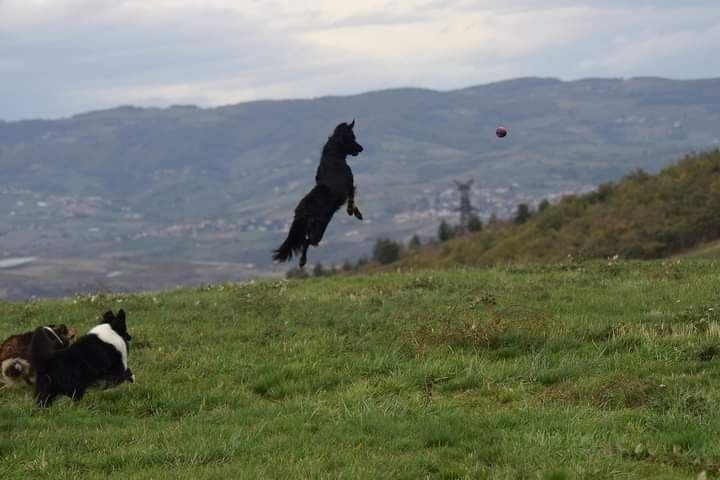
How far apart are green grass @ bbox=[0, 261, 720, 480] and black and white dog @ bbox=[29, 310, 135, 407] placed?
20 cm

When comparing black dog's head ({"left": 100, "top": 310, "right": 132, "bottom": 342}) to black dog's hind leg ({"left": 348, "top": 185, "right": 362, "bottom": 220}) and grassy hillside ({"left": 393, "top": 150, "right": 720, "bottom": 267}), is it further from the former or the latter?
grassy hillside ({"left": 393, "top": 150, "right": 720, "bottom": 267})

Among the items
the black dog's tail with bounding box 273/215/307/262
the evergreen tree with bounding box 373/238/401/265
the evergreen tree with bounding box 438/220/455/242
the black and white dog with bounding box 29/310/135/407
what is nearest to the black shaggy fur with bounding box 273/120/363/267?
the black dog's tail with bounding box 273/215/307/262

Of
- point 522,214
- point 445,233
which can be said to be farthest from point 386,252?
point 522,214

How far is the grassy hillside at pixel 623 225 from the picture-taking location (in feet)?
141

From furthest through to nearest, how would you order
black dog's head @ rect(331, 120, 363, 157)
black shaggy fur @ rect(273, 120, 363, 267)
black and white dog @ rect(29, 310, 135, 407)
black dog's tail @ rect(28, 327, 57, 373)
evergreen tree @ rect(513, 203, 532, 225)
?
evergreen tree @ rect(513, 203, 532, 225) → black dog's head @ rect(331, 120, 363, 157) → black shaggy fur @ rect(273, 120, 363, 267) → black and white dog @ rect(29, 310, 135, 407) → black dog's tail @ rect(28, 327, 57, 373)

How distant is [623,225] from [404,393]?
40.3 meters

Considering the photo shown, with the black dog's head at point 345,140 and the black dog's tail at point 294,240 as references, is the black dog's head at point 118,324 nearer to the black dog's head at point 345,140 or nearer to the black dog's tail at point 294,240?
the black dog's tail at point 294,240

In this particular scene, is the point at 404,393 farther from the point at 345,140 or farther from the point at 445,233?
the point at 445,233

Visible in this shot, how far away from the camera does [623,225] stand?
158ft

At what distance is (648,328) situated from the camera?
12578 mm

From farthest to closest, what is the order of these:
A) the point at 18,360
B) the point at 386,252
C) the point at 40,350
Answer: the point at 386,252 < the point at 18,360 < the point at 40,350

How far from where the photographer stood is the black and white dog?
396 inches

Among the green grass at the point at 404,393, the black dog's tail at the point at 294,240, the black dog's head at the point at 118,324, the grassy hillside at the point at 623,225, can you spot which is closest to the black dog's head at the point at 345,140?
the black dog's tail at the point at 294,240

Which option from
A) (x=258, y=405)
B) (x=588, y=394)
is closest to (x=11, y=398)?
(x=258, y=405)
